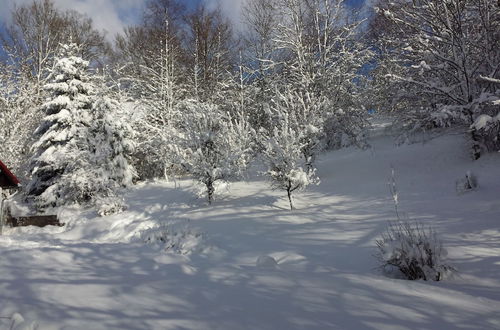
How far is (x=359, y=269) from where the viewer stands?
4.71 m

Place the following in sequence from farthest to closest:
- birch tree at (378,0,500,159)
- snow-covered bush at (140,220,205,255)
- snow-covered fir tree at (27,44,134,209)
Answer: snow-covered fir tree at (27,44,134,209) < birch tree at (378,0,500,159) < snow-covered bush at (140,220,205,255)

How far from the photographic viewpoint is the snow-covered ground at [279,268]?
2797 millimetres

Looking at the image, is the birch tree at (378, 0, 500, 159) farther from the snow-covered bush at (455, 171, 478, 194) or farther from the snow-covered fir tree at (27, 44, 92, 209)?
the snow-covered fir tree at (27, 44, 92, 209)

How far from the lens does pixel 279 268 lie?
4.57 metres

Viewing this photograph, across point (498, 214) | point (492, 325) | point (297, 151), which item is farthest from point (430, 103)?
point (492, 325)

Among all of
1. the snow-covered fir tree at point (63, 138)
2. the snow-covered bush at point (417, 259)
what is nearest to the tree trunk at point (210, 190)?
the snow-covered fir tree at point (63, 138)

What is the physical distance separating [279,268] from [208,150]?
805cm

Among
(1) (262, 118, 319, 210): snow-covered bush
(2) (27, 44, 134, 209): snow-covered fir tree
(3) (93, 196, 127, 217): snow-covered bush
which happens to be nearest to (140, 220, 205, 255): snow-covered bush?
(1) (262, 118, 319, 210): snow-covered bush

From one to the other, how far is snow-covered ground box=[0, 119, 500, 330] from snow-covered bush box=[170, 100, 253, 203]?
1.28m

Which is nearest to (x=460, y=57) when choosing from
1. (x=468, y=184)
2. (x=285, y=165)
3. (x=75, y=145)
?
(x=468, y=184)

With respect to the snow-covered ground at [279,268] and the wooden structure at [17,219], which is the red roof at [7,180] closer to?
the wooden structure at [17,219]

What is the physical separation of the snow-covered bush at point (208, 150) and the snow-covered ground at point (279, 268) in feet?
4.21

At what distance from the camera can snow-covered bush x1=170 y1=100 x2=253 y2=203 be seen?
11719 millimetres

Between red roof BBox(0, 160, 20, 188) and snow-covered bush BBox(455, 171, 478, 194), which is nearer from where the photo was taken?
snow-covered bush BBox(455, 171, 478, 194)
